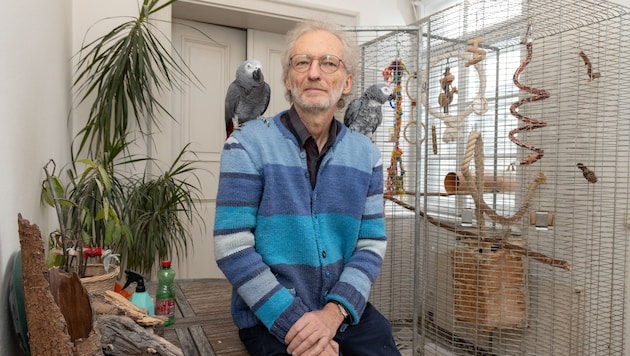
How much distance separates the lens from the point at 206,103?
9.84ft

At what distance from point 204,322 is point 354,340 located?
0.50 m

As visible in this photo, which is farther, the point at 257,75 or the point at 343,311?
the point at 257,75

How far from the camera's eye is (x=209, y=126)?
3012 mm

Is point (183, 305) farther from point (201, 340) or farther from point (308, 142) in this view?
point (308, 142)

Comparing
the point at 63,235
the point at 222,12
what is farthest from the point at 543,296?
the point at 222,12

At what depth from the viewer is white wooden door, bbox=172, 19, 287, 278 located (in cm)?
291

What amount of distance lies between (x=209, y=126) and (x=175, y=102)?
0.99ft

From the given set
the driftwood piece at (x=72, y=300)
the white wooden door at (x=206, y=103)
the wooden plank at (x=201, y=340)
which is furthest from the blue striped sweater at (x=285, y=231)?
the white wooden door at (x=206, y=103)

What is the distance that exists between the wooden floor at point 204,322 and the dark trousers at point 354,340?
62 millimetres

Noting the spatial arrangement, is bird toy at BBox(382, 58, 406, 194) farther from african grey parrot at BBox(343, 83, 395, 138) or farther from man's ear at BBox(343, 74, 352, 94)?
man's ear at BBox(343, 74, 352, 94)

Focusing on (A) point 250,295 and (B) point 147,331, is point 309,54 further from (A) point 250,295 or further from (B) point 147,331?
(B) point 147,331

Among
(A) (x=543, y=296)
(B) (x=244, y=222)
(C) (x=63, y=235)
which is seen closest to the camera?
(C) (x=63, y=235)

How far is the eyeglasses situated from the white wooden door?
1.84m

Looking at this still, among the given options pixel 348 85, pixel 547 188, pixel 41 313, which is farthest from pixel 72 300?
pixel 547 188
